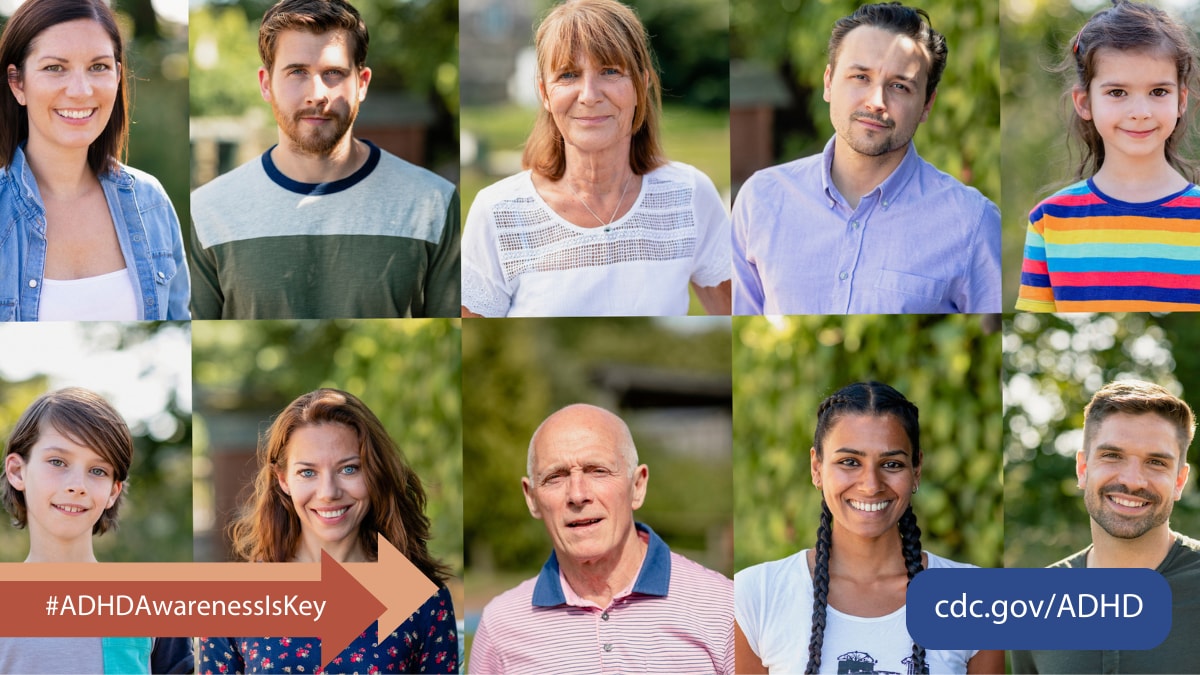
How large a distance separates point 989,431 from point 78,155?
2.85 m

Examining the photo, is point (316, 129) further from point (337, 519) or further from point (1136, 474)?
point (1136, 474)

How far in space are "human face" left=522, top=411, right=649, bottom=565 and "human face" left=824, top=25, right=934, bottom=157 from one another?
3.72ft

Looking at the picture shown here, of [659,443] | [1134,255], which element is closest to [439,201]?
[659,443]

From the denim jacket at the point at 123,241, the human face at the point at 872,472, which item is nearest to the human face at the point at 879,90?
the human face at the point at 872,472

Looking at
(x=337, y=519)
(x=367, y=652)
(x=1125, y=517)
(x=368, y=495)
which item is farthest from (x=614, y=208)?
(x=1125, y=517)

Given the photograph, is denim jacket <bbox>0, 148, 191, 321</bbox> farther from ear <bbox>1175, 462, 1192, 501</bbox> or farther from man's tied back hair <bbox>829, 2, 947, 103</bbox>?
ear <bbox>1175, 462, 1192, 501</bbox>

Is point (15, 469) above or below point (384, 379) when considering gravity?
below

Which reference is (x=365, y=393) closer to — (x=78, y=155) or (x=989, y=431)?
(x=78, y=155)

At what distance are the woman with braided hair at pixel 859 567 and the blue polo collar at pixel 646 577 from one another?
0.28 metres

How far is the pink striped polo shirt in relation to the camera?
12.0 ft

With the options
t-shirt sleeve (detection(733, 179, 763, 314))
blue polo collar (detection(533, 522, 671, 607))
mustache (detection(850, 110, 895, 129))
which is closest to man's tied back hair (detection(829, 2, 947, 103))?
mustache (detection(850, 110, 895, 129))

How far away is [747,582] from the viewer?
3.76 metres

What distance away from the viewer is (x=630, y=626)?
367 centimetres

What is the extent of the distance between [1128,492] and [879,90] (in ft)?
4.50
